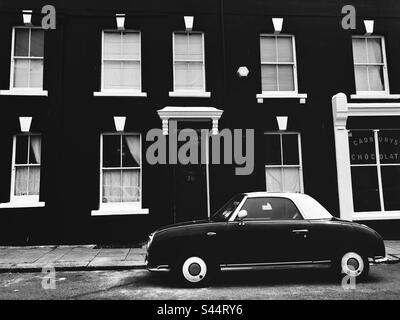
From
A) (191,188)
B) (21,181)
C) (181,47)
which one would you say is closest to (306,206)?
(191,188)

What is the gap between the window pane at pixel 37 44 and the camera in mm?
11227

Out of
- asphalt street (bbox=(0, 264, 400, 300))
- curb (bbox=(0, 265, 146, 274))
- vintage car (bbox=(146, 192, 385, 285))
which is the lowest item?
asphalt street (bbox=(0, 264, 400, 300))

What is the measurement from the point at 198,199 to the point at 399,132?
270 inches

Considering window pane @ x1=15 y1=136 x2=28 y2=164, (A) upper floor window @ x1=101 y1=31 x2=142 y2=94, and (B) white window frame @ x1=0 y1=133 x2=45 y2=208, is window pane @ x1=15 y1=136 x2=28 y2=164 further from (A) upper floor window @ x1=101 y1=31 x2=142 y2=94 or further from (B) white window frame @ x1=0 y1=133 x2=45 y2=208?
(A) upper floor window @ x1=101 y1=31 x2=142 y2=94

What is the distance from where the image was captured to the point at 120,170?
11.0 m

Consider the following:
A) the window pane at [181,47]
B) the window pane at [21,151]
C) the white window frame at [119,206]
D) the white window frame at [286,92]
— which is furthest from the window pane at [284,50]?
the window pane at [21,151]

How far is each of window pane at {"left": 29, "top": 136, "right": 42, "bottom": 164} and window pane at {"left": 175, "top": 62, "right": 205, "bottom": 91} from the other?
453 centimetres

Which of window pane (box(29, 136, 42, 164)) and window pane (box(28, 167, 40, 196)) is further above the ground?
window pane (box(29, 136, 42, 164))

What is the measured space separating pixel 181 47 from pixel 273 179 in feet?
16.8

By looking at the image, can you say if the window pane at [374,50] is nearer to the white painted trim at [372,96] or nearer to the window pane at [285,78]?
the white painted trim at [372,96]

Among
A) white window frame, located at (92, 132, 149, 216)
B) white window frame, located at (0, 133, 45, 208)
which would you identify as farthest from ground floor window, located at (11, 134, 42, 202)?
white window frame, located at (92, 132, 149, 216)

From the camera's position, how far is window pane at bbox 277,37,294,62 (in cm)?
1182

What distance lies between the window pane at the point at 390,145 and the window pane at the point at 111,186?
836 centimetres

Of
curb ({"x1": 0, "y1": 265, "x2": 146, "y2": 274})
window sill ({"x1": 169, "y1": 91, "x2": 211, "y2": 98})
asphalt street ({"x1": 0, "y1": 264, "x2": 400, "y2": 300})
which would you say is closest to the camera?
asphalt street ({"x1": 0, "y1": 264, "x2": 400, "y2": 300})
